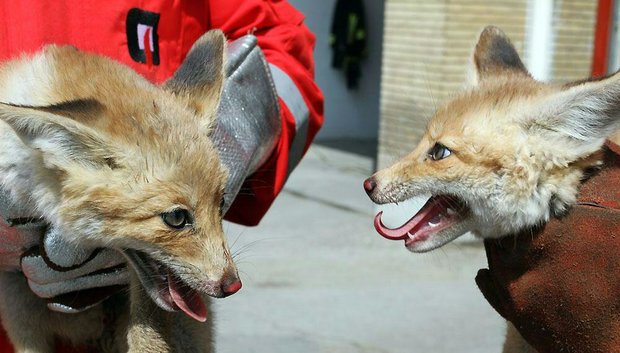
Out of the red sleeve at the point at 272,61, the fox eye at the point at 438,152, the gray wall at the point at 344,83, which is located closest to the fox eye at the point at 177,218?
the red sleeve at the point at 272,61

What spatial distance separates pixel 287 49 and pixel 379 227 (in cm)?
73

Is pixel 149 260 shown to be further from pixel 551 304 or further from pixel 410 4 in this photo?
pixel 410 4

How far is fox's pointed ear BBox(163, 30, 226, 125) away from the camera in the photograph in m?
2.84

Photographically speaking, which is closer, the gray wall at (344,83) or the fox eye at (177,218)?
the fox eye at (177,218)

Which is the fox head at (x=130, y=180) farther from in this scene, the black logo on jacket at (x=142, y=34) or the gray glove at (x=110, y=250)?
the black logo on jacket at (x=142, y=34)

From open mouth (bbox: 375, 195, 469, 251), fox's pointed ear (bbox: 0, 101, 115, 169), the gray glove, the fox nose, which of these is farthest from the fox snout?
open mouth (bbox: 375, 195, 469, 251)

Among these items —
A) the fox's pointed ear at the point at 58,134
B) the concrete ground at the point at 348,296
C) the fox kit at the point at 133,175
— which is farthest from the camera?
the concrete ground at the point at 348,296

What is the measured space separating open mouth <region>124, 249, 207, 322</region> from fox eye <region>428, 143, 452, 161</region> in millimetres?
857

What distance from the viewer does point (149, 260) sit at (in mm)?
2684

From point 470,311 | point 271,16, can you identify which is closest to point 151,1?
point 271,16

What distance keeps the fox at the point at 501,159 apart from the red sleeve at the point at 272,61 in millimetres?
324

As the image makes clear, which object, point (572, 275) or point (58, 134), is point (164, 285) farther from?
point (572, 275)

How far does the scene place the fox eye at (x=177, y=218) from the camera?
2.58 metres

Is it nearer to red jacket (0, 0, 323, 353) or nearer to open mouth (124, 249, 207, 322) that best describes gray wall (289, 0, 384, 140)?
red jacket (0, 0, 323, 353)
